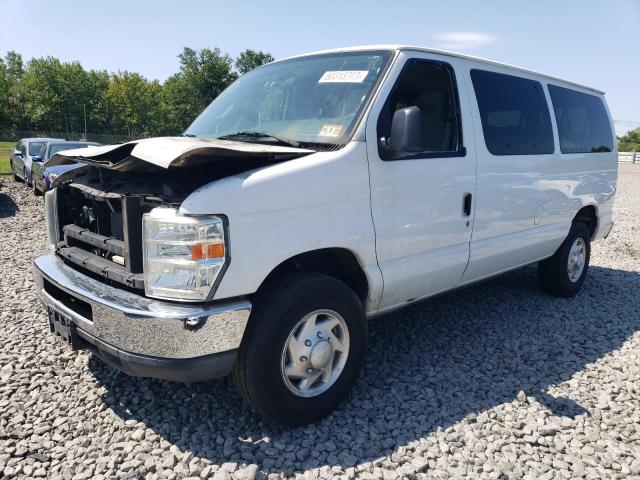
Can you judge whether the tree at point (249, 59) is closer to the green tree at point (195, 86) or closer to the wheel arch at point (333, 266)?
the green tree at point (195, 86)

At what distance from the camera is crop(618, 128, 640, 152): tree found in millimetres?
67569

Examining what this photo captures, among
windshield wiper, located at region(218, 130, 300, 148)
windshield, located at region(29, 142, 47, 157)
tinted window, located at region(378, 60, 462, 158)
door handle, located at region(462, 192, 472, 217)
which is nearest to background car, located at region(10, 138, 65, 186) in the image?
windshield, located at region(29, 142, 47, 157)

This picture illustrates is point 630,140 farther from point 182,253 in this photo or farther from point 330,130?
point 182,253

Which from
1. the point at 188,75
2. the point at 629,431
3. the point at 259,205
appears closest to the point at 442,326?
the point at 629,431

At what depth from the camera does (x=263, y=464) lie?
2572 mm

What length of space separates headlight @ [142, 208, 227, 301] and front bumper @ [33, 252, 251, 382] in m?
0.09

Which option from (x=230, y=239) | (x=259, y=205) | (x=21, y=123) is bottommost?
(x=230, y=239)

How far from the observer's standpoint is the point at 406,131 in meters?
2.87

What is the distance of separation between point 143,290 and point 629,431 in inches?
116

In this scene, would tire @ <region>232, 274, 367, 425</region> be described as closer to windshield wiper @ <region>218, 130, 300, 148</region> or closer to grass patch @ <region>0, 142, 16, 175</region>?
windshield wiper @ <region>218, 130, 300, 148</region>

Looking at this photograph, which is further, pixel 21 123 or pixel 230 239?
pixel 21 123

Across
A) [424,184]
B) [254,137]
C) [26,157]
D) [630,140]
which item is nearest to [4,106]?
[26,157]

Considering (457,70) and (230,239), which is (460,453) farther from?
(457,70)

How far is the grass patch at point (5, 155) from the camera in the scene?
2104cm
